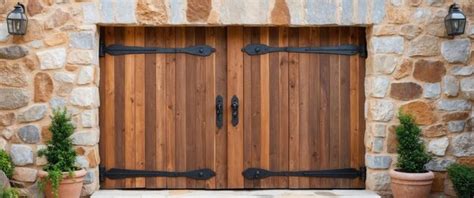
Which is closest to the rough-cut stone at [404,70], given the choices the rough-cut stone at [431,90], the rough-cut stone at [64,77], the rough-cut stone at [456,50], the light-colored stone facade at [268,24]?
the light-colored stone facade at [268,24]

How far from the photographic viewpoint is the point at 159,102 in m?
5.40

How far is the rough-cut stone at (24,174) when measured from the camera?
509 centimetres

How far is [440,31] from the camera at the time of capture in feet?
17.1

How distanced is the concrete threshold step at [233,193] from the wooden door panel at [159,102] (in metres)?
0.14

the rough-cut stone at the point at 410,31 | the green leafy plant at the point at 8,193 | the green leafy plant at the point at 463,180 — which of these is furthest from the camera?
the rough-cut stone at the point at 410,31

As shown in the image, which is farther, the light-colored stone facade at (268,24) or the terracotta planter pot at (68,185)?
the light-colored stone facade at (268,24)

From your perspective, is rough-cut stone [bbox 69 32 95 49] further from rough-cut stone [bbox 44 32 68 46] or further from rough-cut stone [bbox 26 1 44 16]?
rough-cut stone [bbox 26 1 44 16]

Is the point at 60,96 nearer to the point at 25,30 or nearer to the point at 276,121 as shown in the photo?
the point at 25,30

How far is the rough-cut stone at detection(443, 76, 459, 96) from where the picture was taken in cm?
521

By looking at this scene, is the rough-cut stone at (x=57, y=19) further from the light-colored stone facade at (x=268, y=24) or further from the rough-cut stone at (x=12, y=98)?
the rough-cut stone at (x=12, y=98)

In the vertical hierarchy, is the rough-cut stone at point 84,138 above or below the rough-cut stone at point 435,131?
below

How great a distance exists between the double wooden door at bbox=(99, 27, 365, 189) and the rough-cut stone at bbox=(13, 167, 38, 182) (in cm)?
62

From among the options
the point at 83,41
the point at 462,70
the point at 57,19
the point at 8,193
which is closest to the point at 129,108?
the point at 83,41

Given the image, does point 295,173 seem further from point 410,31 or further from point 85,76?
point 85,76
